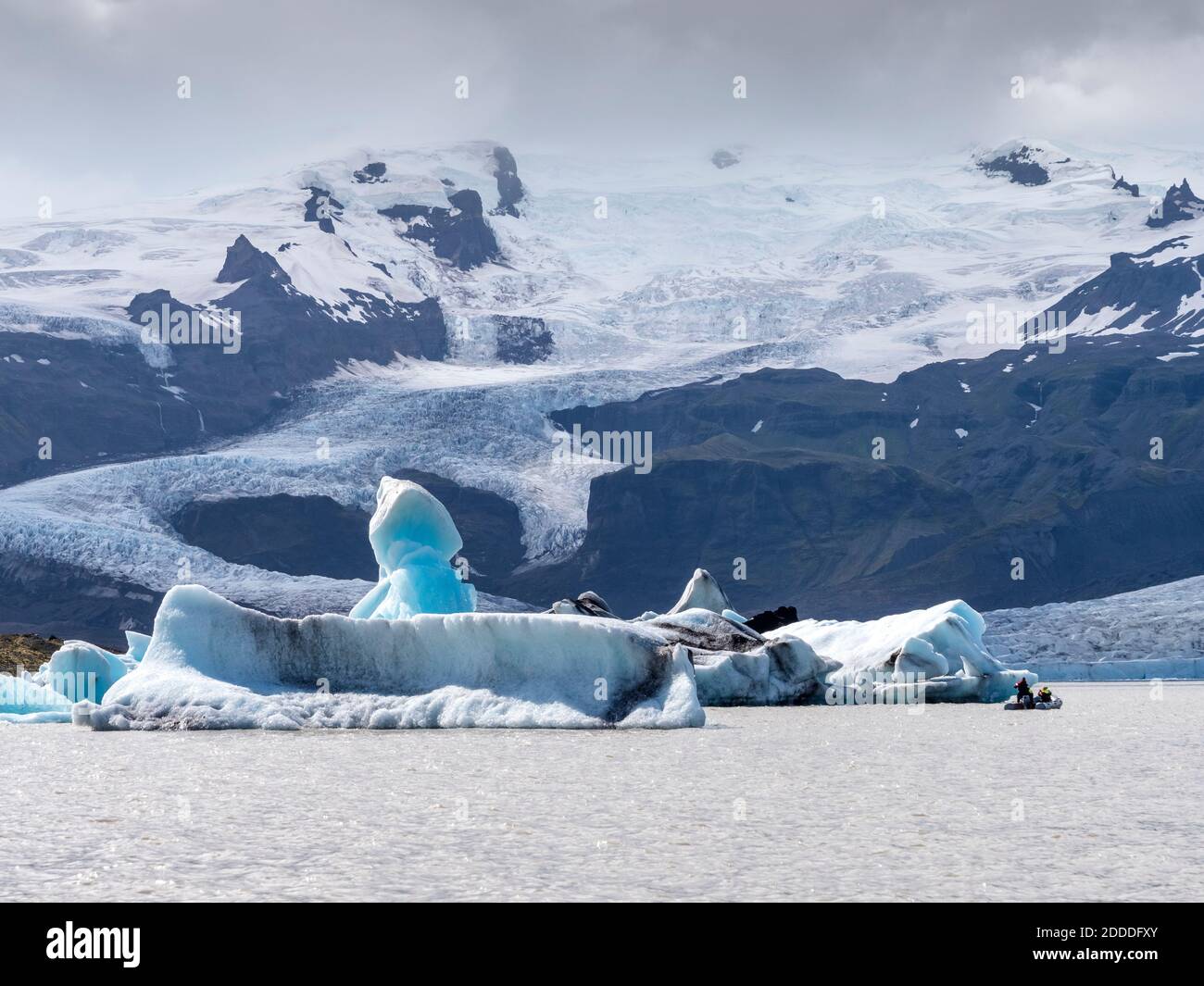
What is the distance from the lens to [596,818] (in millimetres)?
11719

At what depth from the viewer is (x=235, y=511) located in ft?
440

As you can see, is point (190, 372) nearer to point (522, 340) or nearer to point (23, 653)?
point (522, 340)

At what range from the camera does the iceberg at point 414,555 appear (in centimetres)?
2831

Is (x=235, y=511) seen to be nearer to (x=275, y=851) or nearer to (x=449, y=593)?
(x=449, y=593)

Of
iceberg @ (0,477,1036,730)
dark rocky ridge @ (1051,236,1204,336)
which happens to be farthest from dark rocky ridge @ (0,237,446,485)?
iceberg @ (0,477,1036,730)

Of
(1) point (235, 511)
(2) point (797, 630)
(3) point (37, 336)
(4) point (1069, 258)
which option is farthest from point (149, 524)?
(4) point (1069, 258)

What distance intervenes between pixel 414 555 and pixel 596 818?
1748 centimetres

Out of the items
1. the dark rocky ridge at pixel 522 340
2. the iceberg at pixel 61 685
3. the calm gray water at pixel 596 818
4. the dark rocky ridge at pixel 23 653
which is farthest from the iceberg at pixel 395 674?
the dark rocky ridge at pixel 522 340

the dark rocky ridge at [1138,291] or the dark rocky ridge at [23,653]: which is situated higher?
the dark rocky ridge at [1138,291]

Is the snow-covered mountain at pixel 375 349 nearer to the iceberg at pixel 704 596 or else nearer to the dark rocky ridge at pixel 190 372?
the dark rocky ridge at pixel 190 372

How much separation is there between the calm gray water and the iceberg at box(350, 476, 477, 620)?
7667 mm

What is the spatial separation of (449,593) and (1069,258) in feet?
584

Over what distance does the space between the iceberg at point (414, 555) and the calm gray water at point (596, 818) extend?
767 cm
